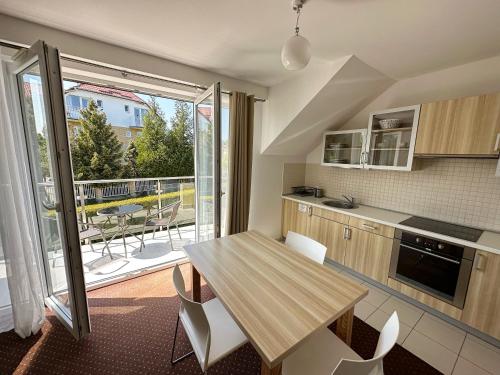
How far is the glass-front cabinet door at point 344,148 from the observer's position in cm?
258

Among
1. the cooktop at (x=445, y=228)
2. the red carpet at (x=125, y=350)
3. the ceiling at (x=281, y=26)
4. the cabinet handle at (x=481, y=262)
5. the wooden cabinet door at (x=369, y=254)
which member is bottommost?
the red carpet at (x=125, y=350)

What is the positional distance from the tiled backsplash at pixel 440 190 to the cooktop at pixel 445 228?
11 centimetres

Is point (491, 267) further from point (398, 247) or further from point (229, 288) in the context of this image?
point (229, 288)

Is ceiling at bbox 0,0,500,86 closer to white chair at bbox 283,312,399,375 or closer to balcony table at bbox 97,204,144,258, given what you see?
white chair at bbox 283,312,399,375

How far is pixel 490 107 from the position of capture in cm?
164

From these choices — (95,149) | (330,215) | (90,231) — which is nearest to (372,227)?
(330,215)

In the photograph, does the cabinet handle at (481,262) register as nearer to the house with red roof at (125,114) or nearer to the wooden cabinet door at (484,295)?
the wooden cabinet door at (484,295)

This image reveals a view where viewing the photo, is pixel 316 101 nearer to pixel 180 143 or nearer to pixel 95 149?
pixel 180 143

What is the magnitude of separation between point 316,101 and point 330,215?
137cm

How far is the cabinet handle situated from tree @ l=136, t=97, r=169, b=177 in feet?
21.4

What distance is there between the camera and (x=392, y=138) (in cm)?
230

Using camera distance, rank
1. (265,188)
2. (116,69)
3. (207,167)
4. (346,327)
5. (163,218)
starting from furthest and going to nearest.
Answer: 1. (163,218)
2. (265,188)
3. (207,167)
4. (116,69)
5. (346,327)

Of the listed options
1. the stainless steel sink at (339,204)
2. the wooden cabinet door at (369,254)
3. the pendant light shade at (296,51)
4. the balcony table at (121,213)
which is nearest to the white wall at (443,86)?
the stainless steel sink at (339,204)

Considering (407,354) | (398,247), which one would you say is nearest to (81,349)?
(407,354)
